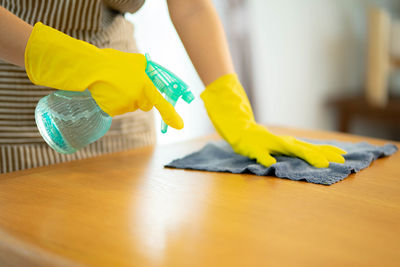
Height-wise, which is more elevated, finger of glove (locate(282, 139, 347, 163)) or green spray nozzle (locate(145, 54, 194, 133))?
green spray nozzle (locate(145, 54, 194, 133))

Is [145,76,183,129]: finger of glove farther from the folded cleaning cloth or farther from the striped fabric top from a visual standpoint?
the striped fabric top

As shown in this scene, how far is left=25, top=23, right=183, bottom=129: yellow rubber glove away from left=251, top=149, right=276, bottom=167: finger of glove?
244 mm

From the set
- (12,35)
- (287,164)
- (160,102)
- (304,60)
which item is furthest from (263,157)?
(304,60)

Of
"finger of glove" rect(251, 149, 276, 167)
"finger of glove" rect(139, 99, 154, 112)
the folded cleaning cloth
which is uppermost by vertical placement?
"finger of glove" rect(139, 99, 154, 112)

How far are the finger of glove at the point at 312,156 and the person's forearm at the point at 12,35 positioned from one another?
0.55 m

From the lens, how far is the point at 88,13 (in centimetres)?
104

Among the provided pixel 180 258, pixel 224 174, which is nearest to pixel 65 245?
pixel 180 258

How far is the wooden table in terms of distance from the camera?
1.70 feet

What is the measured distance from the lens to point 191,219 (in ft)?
2.06

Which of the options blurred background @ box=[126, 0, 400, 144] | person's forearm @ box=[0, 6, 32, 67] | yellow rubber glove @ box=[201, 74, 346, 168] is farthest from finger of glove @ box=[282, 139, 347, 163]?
blurred background @ box=[126, 0, 400, 144]

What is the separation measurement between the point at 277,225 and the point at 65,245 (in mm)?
269

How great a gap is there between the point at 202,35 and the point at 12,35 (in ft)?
1.64

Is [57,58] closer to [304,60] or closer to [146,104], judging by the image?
[146,104]

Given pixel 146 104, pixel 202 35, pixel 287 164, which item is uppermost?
pixel 202 35
